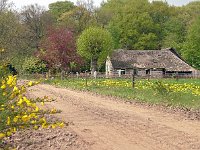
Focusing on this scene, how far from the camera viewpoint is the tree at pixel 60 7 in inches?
3551

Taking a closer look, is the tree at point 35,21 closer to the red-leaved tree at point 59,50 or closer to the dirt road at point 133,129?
the red-leaved tree at point 59,50

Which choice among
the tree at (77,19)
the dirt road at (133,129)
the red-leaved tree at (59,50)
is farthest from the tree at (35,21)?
the dirt road at (133,129)

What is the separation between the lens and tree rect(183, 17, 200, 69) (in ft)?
242

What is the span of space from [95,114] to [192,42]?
201 feet

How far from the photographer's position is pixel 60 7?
3610 inches

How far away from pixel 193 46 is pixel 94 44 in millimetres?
19006

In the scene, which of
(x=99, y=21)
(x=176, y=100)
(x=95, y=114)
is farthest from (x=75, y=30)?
(x=95, y=114)

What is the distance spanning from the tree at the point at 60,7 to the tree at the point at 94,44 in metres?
25.2

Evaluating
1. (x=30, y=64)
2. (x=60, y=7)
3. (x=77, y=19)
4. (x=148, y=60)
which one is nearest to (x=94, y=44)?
(x=148, y=60)

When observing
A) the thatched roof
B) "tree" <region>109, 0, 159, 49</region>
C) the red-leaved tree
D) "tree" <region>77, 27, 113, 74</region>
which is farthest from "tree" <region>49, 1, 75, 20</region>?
the red-leaved tree

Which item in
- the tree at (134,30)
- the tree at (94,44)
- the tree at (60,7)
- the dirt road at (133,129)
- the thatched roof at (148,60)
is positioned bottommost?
the dirt road at (133,129)

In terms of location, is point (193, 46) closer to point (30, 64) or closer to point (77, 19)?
point (77, 19)

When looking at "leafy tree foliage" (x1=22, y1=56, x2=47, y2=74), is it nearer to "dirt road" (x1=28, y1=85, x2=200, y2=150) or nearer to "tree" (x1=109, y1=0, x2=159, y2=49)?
"dirt road" (x1=28, y1=85, x2=200, y2=150)

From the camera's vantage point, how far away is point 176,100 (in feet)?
68.1
